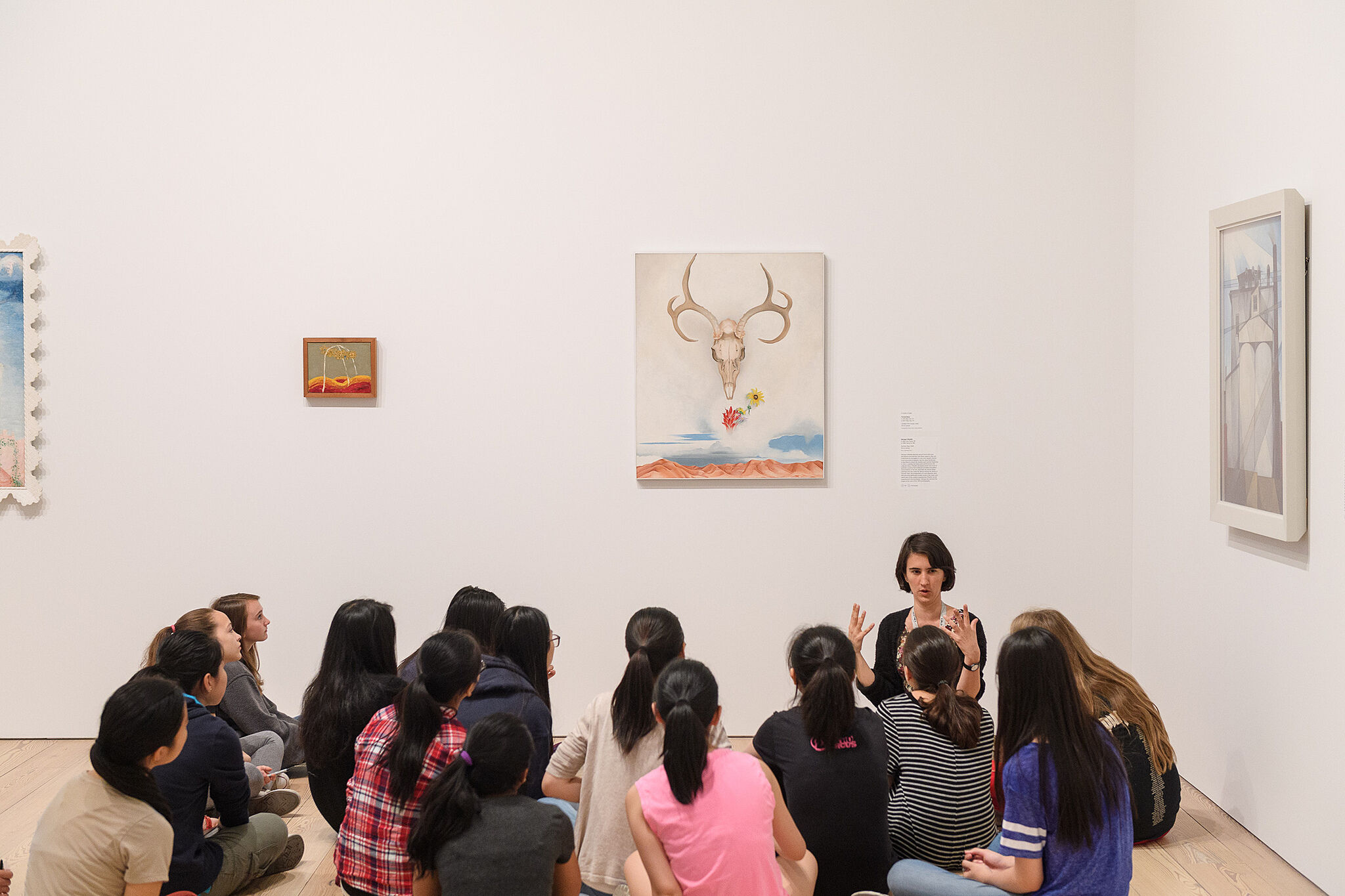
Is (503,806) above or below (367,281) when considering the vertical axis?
below

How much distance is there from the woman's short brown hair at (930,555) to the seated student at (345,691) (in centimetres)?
194

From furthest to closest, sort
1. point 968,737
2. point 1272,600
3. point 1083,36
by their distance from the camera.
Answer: point 1083,36 < point 1272,600 < point 968,737

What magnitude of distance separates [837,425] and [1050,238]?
1316 millimetres

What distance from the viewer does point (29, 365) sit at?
4750mm

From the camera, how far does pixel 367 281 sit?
15.6ft

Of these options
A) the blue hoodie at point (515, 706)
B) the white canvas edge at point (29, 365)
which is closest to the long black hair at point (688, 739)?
the blue hoodie at point (515, 706)

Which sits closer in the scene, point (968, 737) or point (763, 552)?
point (968, 737)

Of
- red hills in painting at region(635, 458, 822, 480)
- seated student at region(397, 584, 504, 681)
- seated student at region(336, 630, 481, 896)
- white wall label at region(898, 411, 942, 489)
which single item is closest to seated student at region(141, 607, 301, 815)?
seated student at region(397, 584, 504, 681)

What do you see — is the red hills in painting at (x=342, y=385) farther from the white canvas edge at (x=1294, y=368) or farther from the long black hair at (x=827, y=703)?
the white canvas edge at (x=1294, y=368)

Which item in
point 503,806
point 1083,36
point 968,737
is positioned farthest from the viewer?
point 1083,36

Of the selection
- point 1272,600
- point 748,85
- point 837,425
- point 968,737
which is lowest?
point 968,737

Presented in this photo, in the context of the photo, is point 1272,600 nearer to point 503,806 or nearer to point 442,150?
point 503,806

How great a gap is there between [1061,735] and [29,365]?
4731 mm

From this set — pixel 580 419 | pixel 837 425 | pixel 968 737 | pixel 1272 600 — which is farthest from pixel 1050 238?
pixel 968 737
